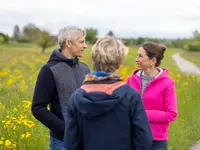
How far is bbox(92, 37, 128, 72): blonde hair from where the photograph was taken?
2010 millimetres

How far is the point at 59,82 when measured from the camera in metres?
2.55

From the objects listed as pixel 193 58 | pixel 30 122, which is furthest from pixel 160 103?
pixel 193 58

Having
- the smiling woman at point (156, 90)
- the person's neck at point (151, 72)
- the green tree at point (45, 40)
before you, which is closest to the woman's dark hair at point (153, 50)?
the smiling woman at point (156, 90)

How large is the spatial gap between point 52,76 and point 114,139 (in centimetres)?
75

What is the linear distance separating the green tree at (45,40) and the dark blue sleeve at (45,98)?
126ft

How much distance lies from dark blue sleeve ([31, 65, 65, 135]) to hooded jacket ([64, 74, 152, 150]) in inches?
17.0

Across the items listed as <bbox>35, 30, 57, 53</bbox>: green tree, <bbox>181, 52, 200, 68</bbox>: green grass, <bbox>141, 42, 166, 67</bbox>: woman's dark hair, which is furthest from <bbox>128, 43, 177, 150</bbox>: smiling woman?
<bbox>35, 30, 57, 53</bbox>: green tree

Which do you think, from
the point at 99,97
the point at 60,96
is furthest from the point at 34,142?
the point at 99,97

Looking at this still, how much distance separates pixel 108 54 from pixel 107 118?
39 centimetres

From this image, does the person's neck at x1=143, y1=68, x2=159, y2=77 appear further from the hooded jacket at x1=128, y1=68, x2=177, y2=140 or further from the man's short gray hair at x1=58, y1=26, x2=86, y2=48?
the man's short gray hair at x1=58, y1=26, x2=86, y2=48

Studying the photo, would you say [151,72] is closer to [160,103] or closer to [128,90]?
[160,103]

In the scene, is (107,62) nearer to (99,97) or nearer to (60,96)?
(99,97)

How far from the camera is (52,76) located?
8.32 ft

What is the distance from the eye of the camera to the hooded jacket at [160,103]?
2879mm
